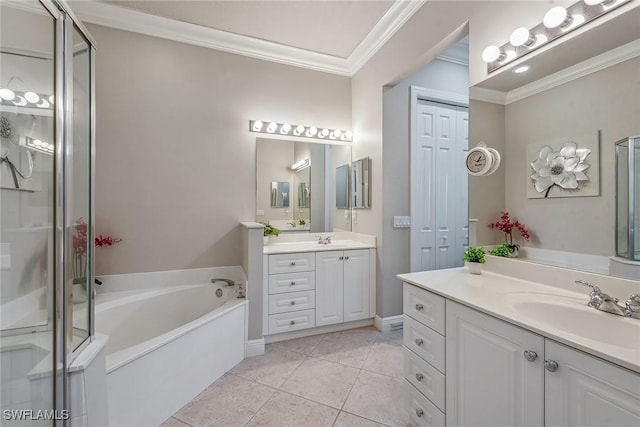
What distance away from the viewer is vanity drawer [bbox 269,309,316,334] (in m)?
2.37

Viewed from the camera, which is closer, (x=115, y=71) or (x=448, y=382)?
(x=448, y=382)

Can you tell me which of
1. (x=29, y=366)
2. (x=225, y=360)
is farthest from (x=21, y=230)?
(x=225, y=360)

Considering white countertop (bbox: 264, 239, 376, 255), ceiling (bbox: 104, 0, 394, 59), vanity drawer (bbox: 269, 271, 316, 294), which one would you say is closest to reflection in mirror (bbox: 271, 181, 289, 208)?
white countertop (bbox: 264, 239, 376, 255)

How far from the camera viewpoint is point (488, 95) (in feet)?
5.11

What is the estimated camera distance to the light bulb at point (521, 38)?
128cm

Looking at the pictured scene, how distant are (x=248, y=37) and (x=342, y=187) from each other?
5.96 ft

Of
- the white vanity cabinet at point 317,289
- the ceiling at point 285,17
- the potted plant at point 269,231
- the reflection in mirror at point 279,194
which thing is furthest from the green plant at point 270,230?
the ceiling at point 285,17

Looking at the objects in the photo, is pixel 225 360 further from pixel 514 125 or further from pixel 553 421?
pixel 514 125

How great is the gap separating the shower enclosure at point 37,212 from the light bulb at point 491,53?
1.94m

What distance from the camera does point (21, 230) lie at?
927 mm

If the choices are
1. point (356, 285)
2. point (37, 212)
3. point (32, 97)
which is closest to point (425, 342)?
point (356, 285)

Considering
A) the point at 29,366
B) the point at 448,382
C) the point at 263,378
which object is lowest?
the point at 263,378

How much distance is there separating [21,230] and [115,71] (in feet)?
6.80

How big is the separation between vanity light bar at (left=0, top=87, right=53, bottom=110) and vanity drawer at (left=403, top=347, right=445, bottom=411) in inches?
76.6
